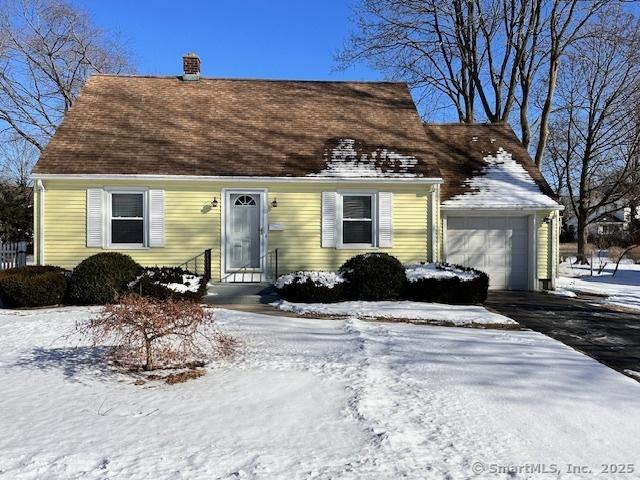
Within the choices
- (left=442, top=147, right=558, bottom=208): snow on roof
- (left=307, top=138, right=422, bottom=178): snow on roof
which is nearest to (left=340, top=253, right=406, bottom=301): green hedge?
(left=307, top=138, right=422, bottom=178): snow on roof

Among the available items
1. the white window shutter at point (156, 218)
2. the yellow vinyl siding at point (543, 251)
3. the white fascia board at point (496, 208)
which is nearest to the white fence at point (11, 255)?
the white window shutter at point (156, 218)

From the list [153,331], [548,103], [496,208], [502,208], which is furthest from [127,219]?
[548,103]

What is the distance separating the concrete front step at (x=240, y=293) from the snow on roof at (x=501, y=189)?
226 inches

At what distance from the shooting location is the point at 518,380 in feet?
19.2

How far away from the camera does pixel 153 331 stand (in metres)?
5.99

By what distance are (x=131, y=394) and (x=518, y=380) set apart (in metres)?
4.21

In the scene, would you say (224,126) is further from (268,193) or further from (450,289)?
(450,289)

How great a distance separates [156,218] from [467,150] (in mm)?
9990

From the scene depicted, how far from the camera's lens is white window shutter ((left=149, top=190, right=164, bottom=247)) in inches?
531

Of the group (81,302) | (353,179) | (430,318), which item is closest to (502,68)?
(353,179)

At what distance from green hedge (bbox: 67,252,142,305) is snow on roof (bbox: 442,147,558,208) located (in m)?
8.79

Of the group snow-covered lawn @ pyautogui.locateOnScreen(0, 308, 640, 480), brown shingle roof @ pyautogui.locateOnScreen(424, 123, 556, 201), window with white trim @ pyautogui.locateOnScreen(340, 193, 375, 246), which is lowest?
snow-covered lawn @ pyautogui.locateOnScreen(0, 308, 640, 480)

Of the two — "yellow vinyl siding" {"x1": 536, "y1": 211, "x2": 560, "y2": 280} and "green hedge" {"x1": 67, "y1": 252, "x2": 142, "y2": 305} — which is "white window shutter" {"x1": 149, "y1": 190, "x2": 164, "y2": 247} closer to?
"green hedge" {"x1": 67, "y1": 252, "x2": 142, "y2": 305}

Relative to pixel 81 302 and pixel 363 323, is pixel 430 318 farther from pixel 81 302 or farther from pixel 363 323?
pixel 81 302
